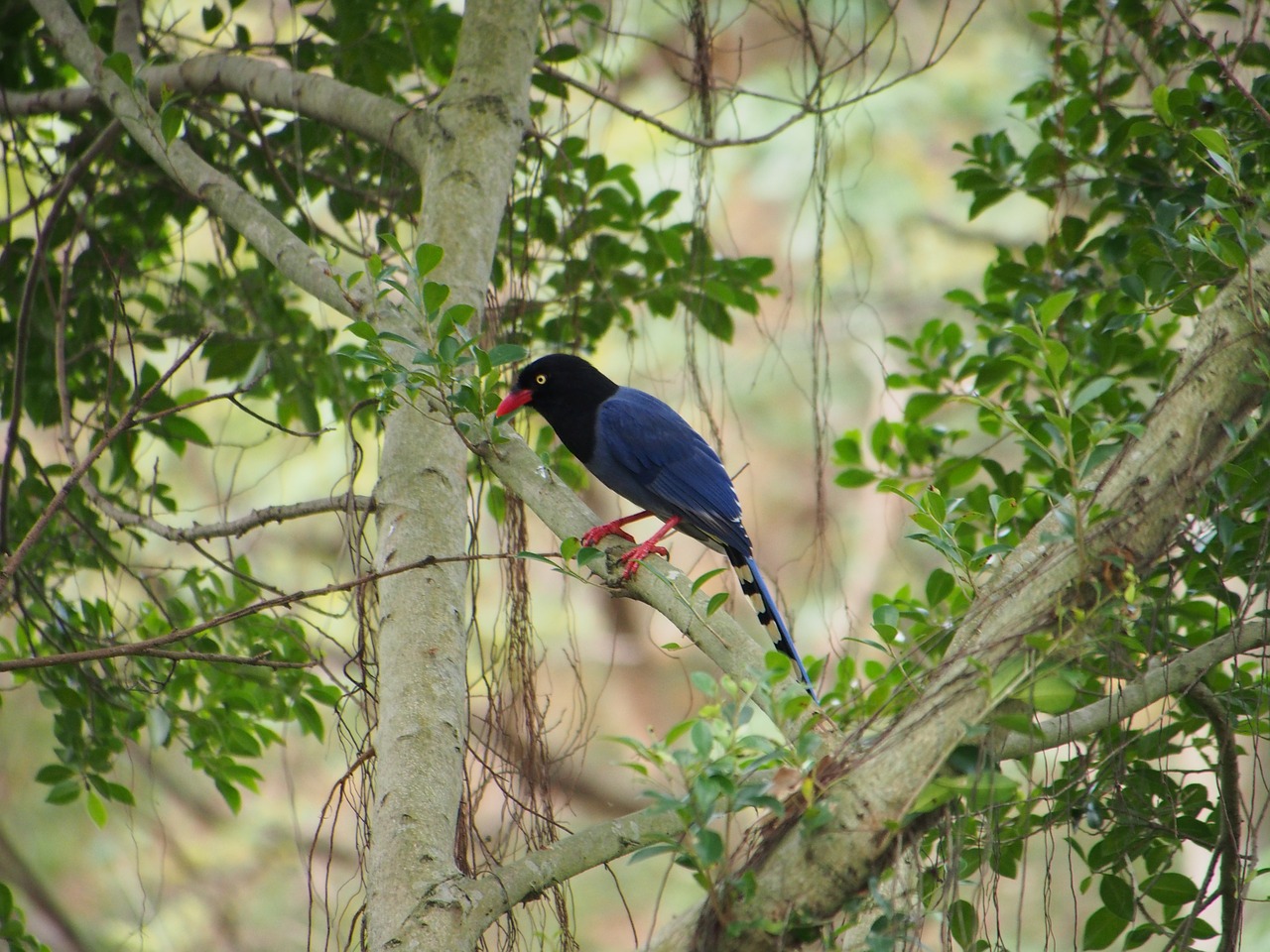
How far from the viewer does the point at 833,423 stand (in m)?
12.9

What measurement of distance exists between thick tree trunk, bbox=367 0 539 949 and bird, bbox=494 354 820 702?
35.0 inches

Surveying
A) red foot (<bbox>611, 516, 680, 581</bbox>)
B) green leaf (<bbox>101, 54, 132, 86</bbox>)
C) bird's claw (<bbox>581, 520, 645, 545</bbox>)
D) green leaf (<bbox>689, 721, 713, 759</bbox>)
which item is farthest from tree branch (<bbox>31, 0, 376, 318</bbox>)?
green leaf (<bbox>689, 721, 713, 759</bbox>)

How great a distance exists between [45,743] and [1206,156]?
9309 millimetres

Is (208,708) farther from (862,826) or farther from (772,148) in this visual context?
(772,148)

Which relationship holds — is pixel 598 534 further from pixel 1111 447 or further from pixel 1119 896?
pixel 1119 896

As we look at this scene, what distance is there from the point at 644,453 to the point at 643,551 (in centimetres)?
78

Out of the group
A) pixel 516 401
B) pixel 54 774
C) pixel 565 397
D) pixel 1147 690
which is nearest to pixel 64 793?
pixel 54 774

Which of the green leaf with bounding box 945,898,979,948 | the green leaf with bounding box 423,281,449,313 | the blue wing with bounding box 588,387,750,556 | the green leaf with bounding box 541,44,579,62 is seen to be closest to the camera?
the green leaf with bounding box 945,898,979,948

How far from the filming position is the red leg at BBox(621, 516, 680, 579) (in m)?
2.62

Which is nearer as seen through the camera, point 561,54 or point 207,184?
point 207,184

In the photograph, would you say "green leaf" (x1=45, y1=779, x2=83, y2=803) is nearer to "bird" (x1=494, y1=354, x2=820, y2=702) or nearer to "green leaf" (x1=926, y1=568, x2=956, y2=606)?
"bird" (x1=494, y1=354, x2=820, y2=702)

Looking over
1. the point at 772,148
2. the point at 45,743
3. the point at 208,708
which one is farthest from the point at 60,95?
the point at 772,148

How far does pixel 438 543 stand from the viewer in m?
2.71

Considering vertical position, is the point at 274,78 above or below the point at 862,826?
above
